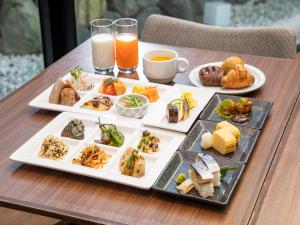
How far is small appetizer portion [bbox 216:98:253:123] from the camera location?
158cm

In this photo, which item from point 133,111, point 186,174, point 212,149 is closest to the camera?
point 186,174

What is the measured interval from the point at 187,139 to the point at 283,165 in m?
0.26

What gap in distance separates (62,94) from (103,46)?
0.91 ft

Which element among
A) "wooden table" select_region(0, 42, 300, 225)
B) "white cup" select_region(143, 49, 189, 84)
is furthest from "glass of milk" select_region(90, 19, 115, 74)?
"wooden table" select_region(0, 42, 300, 225)

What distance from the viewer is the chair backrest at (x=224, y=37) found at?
7.11 ft

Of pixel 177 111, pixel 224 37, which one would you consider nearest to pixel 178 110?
pixel 177 111

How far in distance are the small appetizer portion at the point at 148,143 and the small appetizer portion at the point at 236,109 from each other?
0.83 feet

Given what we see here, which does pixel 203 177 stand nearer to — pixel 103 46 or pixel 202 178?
pixel 202 178

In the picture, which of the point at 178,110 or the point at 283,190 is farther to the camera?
the point at 178,110

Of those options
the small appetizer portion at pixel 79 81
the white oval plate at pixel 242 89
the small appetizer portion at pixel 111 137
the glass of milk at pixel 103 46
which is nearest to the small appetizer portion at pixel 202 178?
the small appetizer portion at pixel 111 137

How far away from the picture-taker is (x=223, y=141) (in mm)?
1395

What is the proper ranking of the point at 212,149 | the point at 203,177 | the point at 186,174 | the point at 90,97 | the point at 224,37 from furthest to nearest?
1. the point at 224,37
2. the point at 90,97
3. the point at 212,149
4. the point at 186,174
5. the point at 203,177

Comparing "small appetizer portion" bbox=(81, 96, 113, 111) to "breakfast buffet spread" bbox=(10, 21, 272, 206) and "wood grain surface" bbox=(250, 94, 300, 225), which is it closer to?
"breakfast buffet spread" bbox=(10, 21, 272, 206)

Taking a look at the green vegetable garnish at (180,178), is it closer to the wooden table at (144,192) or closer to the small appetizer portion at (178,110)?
the wooden table at (144,192)
